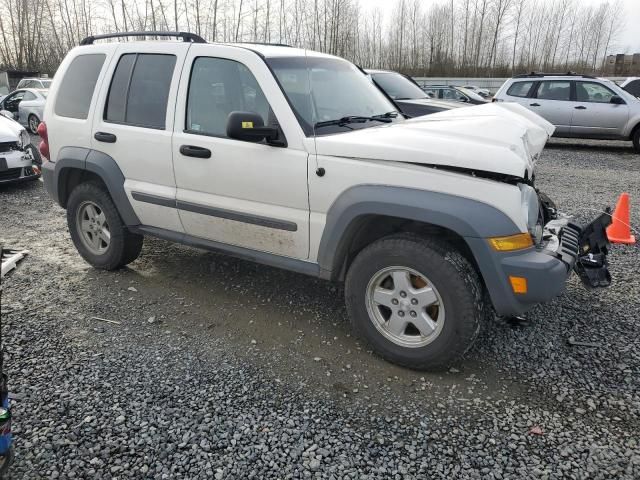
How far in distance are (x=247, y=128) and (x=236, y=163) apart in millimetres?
406

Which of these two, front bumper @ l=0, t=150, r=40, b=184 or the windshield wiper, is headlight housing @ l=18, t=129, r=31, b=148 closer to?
front bumper @ l=0, t=150, r=40, b=184

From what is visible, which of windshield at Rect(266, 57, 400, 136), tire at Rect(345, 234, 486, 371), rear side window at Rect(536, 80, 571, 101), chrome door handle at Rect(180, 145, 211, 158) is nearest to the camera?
tire at Rect(345, 234, 486, 371)

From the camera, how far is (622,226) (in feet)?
17.6

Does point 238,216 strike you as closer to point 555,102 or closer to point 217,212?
point 217,212

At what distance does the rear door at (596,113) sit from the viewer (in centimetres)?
1196

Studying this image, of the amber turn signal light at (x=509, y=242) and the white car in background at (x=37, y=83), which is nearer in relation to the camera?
the amber turn signal light at (x=509, y=242)

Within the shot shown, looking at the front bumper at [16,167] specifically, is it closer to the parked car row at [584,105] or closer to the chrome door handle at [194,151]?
the chrome door handle at [194,151]

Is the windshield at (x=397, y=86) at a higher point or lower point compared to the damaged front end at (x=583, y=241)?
higher

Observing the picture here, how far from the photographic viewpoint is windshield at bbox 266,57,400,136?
11.6 ft

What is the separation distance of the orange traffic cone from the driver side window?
3563 millimetres

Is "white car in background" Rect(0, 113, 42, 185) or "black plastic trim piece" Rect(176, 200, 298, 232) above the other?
"black plastic trim piece" Rect(176, 200, 298, 232)

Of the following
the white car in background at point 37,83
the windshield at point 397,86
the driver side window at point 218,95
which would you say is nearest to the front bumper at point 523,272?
the driver side window at point 218,95

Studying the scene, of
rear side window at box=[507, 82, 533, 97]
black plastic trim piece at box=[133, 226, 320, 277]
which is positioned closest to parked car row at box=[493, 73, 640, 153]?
rear side window at box=[507, 82, 533, 97]

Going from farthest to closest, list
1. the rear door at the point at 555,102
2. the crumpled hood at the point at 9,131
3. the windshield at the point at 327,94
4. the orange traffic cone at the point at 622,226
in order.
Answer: the rear door at the point at 555,102, the crumpled hood at the point at 9,131, the orange traffic cone at the point at 622,226, the windshield at the point at 327,94
